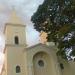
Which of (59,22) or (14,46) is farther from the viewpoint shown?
(14,46)

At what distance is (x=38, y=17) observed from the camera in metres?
24.3

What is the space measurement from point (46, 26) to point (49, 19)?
0.73m

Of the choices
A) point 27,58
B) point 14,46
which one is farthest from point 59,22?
point 14,46

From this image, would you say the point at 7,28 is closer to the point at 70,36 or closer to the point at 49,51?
the point at 49,51

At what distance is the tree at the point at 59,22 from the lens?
21.2m

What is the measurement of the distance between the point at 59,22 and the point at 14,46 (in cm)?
994

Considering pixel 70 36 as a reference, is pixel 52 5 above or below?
above

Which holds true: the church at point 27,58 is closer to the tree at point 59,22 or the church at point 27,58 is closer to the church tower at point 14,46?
the church tower at point 14,46

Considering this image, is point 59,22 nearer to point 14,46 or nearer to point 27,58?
point 27,58

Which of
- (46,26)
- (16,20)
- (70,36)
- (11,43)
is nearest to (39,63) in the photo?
(11,43)

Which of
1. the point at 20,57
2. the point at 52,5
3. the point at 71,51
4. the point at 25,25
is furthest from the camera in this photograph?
the point at 25,25

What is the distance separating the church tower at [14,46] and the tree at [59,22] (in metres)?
7.24

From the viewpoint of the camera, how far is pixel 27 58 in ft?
99.6

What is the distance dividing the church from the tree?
683 centimetres
